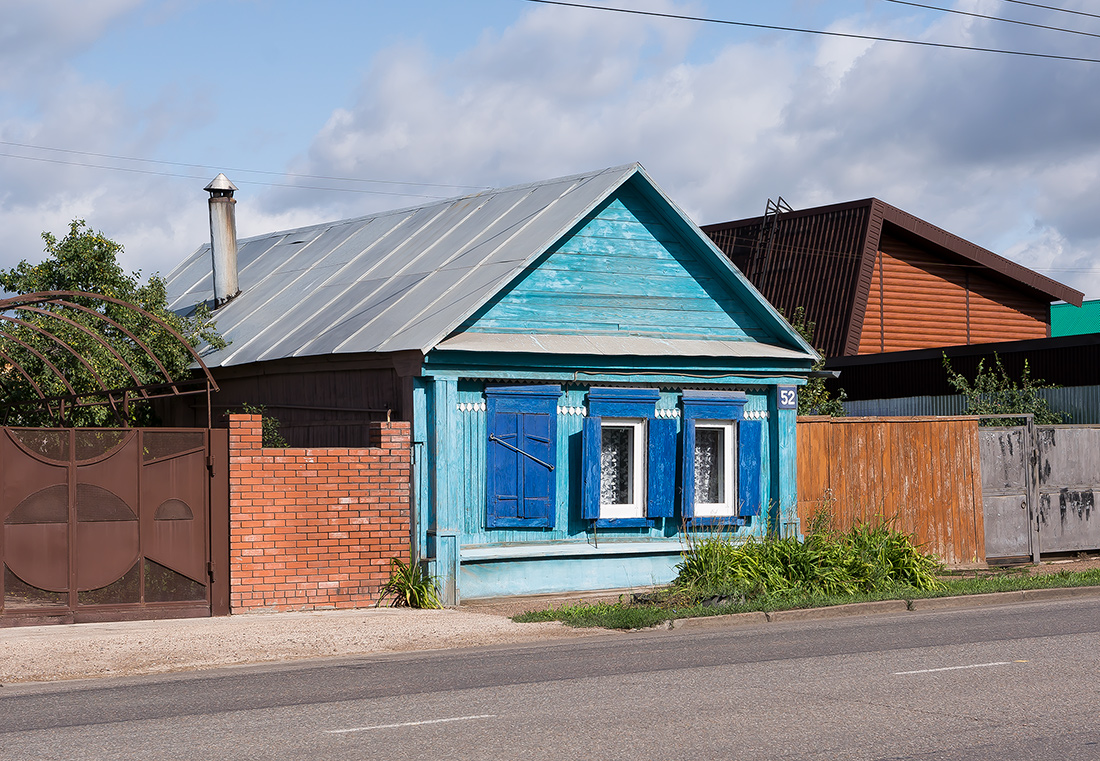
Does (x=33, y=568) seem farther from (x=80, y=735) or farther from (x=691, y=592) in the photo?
(x=691, y=592)

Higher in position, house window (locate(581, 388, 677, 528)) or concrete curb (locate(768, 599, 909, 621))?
house window (locate(581, 388, 677, 528))

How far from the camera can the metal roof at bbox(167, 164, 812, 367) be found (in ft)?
51.0

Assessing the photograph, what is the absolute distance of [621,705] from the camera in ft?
27.1

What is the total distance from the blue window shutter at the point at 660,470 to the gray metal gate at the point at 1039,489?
5308mm

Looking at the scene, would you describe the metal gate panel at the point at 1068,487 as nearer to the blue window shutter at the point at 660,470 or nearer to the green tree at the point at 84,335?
the blue window shutter at the point at 660,470

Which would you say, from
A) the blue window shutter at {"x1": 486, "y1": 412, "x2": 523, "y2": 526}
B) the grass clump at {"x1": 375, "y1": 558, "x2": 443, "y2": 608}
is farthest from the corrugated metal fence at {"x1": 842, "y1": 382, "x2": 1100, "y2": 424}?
the grass clump at {"x1": 375, "y1": 558, "x2": 443, "y2": 608}

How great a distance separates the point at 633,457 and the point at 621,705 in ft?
26.1

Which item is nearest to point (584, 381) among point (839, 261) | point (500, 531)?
point (500, 531)

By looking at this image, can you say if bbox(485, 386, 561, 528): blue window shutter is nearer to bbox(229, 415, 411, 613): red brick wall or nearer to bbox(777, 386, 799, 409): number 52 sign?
bbox(229, 415, 411, 613): red brick wall

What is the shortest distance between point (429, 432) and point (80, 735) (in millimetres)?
7529

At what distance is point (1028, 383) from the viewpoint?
874 inches

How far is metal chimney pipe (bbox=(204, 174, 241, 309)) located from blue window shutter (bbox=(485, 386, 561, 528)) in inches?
336

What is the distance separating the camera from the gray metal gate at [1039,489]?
18438 millimetres

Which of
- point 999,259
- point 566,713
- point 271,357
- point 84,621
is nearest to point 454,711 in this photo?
point 566,713
